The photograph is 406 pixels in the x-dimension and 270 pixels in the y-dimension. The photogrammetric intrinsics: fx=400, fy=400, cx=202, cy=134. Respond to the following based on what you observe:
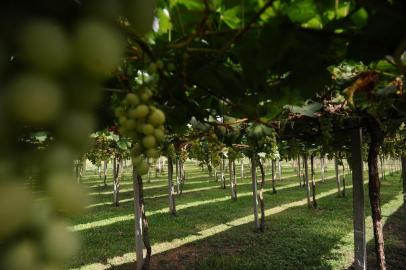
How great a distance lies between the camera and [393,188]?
71.0 ft

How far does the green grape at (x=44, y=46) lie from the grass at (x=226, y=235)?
5.29 metres

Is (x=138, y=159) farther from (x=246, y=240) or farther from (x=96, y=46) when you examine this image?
(x=246, y=240)

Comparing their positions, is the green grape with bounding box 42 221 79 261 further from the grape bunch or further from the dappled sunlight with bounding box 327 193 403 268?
the dappled sunlight with bounding box 327 193 403 268

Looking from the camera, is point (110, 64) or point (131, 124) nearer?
point (110, 64)

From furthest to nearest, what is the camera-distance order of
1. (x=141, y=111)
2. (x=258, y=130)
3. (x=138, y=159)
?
(x=258, y=130), (x=138, y=159), (x=141, y=111)

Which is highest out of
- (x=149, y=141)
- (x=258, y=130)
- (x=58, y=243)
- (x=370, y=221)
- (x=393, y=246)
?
(x=258, y=130)

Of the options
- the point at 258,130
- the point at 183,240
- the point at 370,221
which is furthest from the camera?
the point at 370,221

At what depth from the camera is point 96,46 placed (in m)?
0.36

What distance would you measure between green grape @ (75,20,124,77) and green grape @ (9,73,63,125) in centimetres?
4

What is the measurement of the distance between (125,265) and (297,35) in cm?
847

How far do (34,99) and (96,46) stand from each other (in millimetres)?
73

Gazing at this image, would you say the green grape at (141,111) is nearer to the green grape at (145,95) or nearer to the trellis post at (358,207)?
the green grape at (145,95)

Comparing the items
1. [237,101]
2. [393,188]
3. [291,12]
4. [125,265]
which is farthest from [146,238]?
[393,188]

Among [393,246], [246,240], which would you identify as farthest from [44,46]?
[246,240]
